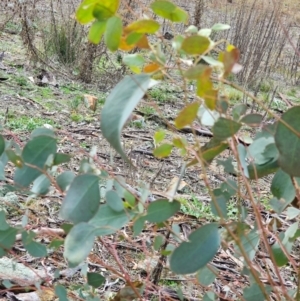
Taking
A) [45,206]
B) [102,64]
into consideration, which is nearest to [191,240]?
[45,206]

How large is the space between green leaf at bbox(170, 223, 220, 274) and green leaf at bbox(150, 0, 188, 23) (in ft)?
0.87

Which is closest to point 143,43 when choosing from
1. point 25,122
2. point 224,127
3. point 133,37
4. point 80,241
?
point 133,37

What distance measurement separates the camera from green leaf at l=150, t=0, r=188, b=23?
681mm

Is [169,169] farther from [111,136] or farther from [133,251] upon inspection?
[111,136]

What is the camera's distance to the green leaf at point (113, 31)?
67cm

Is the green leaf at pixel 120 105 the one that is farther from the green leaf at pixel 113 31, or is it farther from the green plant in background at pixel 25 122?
the green plant in background at pixel 25 122

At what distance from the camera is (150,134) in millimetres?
3840

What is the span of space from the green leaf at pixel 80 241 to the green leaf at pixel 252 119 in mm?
240

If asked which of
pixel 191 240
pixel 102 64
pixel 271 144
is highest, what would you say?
pixel 271 144

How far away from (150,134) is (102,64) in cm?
199

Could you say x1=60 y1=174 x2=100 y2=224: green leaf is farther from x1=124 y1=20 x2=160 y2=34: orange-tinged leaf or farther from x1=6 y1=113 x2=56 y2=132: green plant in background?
x1=6 y1=113 x2=56 y2=132: green plant in background

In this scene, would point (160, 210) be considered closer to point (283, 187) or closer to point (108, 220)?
point (108, 220)

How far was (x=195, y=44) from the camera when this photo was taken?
0.65 m

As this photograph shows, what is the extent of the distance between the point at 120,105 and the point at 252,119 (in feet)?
0.52
